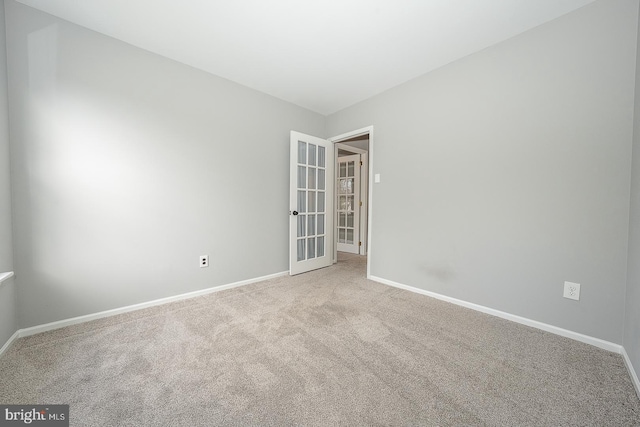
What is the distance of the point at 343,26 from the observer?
1977 millimetres

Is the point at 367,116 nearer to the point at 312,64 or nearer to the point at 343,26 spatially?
the point at 312,64

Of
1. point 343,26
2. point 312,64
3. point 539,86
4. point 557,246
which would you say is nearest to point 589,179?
point 557,246

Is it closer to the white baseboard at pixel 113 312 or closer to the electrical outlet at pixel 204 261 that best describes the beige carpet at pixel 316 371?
the white baseboard at pixel 113 312

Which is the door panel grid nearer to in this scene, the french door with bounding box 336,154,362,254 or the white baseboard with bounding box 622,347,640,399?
the french door with bounding box 336,154,362,254

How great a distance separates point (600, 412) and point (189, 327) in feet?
8.59

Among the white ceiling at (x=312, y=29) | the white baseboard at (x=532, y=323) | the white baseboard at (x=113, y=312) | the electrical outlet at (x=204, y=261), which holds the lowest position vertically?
the white baseboard at (x=113, y=312)

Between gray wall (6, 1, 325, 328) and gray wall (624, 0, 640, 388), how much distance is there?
3.24 meters


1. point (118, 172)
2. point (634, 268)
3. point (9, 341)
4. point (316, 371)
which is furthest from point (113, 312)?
point (634, 268)

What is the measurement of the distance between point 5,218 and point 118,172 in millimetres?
742

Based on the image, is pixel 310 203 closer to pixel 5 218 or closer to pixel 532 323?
pixel 532 323

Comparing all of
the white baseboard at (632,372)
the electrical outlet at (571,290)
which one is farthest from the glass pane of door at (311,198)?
the white baseboard at (632,372)

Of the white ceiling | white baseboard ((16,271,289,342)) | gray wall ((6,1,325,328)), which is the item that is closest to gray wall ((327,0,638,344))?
the white ceiling

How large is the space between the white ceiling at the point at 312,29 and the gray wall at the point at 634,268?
110 cm

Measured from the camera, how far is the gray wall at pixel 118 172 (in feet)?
5.92
